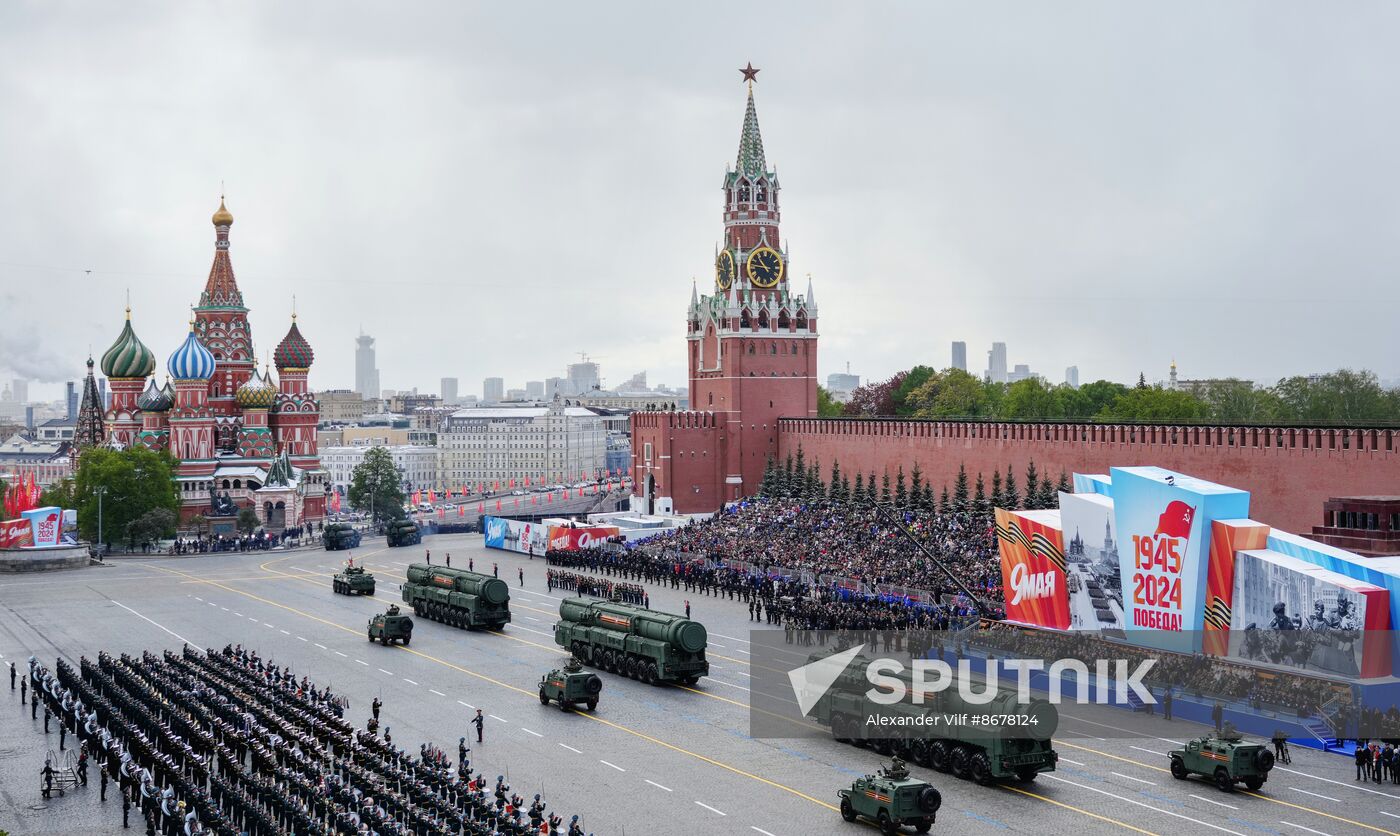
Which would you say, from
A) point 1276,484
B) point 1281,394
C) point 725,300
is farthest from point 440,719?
point 1281,394

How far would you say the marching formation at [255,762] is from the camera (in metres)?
24.5

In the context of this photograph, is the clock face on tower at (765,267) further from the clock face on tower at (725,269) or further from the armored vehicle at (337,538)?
the armored vehicle at (337,538)

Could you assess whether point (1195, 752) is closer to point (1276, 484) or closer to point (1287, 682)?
point (1287, 682)

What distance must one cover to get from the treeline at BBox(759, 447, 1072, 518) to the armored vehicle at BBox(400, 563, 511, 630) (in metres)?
19.3

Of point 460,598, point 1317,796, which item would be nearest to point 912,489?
point 460,598

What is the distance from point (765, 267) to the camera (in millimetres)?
79938

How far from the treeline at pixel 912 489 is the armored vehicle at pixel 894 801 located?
2819 centimetres

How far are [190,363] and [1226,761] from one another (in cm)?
8179

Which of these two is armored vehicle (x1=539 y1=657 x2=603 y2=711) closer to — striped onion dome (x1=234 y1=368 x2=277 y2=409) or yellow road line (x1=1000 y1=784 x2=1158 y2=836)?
yellow road line (x1=1000 y1=784 x2=1158 y2=836)

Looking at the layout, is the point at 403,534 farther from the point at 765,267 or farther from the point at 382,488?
the point at 765,267

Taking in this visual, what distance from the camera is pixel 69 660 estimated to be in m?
42.8

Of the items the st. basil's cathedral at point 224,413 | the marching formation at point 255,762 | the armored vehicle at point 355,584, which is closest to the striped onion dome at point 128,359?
the st. basil's cathedral at point 224,413

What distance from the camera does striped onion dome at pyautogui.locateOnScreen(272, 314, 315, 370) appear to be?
335 feet

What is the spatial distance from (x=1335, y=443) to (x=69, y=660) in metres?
39.4
